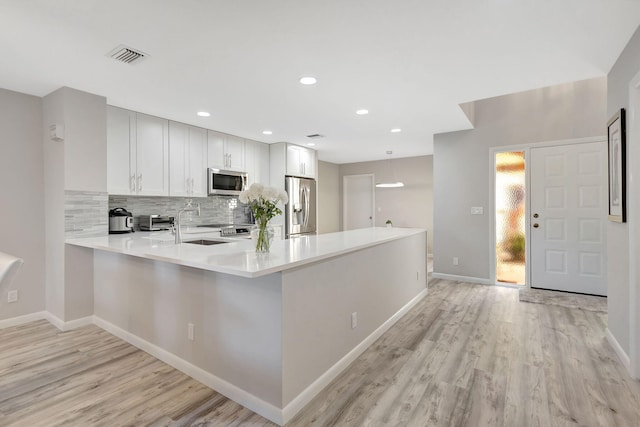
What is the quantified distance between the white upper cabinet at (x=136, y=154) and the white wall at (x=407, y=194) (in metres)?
5.15

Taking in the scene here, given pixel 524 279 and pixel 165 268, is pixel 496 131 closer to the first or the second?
pixel 524 279

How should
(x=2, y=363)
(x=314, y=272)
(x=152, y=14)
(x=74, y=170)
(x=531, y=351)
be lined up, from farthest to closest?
(x=74, y=170), (x=531, y=351), (x=2, y=363), (x=314, y=272), (x=152, y=14)

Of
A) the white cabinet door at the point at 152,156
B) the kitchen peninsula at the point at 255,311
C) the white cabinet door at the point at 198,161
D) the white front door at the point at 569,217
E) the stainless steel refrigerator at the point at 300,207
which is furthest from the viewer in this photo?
the stainless steel refrigerator at the point at 300,207

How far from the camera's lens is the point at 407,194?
7.46 metres

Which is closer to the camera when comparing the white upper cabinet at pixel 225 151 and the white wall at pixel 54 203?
the white wall at pixel 54 203

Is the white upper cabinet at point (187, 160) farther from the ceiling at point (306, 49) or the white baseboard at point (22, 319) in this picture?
→ the white baseboard at point (22, 319)

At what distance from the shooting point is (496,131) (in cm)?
451

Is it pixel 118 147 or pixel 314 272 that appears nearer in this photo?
pixel 314 272

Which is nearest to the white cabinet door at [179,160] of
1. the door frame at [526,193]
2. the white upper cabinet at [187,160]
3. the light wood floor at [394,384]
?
the white upper cabinet at [187,160]

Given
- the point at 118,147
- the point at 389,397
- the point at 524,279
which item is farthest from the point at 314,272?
the point at 524,279

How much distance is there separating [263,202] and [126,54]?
59.2 inches

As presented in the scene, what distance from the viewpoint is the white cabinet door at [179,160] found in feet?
13.3

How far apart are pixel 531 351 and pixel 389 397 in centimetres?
141

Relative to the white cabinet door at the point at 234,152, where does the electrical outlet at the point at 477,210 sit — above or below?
below
